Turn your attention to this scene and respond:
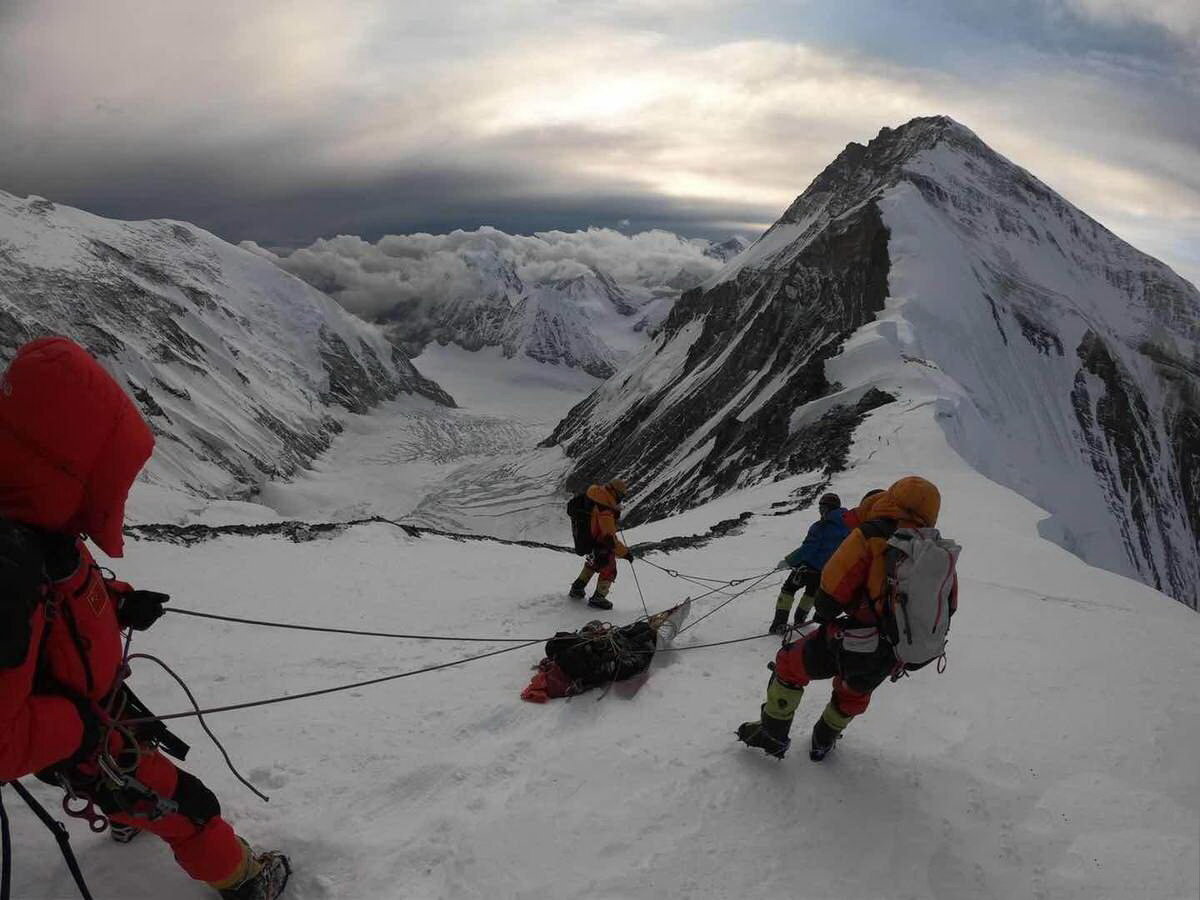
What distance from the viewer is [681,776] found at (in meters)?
Result: 5.22

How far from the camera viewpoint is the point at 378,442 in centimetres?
18075

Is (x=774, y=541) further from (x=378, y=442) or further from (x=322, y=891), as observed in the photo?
(x=378, y=442)

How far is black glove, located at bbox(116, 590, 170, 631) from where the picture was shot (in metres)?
3.85

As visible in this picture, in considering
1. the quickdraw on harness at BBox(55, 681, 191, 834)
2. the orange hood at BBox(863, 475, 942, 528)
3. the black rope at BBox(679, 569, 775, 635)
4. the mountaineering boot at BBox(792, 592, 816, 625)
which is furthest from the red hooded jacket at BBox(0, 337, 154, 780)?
the mountaineering boot at BBox(792, 592, 816, 625)

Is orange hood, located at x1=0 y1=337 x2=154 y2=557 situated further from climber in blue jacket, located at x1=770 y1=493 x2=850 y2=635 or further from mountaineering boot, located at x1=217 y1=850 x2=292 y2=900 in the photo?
climber in blue jacket, located at x1=770 y1=493 x2=850 y2=635

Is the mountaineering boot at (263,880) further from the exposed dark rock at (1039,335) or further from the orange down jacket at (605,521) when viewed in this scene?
the exposed dark rock at (1039,335)

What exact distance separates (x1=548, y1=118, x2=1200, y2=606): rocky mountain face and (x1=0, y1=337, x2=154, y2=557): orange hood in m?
21.4

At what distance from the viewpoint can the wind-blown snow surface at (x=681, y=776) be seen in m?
4.23

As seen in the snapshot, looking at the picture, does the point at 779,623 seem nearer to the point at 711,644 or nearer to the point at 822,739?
the point at 711,644

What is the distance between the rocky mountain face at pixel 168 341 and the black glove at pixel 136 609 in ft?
302

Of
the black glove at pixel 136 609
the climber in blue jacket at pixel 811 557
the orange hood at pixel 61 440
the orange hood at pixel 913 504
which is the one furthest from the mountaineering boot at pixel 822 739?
the orange hood at pixel 61 440

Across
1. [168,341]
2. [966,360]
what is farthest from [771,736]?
[168,341]

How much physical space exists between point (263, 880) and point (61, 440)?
2.73m

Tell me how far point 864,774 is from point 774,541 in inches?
426
